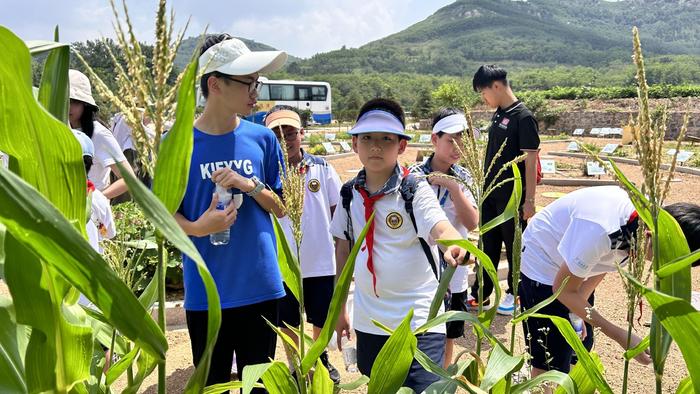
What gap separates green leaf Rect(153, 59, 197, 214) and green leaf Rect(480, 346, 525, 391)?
2.44 ft

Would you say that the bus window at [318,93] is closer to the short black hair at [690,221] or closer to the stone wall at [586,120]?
the stone wall at [586,120]

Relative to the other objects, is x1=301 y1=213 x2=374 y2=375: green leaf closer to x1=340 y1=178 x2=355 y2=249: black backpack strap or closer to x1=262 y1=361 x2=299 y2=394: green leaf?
x1=262 y1=361 x2=299 y2=394: green leaf

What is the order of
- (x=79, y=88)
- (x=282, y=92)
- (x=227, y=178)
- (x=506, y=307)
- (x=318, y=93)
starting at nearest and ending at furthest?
(x=227, y=178), (x=79, y=88), (x=506, y=307), (x=282, y=92), (x=318, y=93)

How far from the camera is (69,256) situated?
2.14ft

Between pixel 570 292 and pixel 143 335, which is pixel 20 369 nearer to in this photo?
pixel 143 335

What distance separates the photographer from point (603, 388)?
1.13 metres

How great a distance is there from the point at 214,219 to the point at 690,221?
1619 millimetres

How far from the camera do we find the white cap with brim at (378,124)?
2172 mm

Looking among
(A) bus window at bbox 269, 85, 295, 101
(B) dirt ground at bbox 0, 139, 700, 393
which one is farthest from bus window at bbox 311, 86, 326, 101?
(B) dirt ground at bbox 0, 139, 700, 393

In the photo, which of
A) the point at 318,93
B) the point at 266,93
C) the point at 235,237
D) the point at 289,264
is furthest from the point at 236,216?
the point at 318,93

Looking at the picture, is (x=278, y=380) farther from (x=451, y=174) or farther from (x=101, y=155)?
(x=101, y=155)

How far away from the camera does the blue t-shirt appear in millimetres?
2092

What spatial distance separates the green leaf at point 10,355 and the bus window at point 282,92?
111ft

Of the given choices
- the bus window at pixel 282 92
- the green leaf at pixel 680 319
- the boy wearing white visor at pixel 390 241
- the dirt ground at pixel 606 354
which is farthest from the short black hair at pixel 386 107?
the bus window at pixel 282 92
